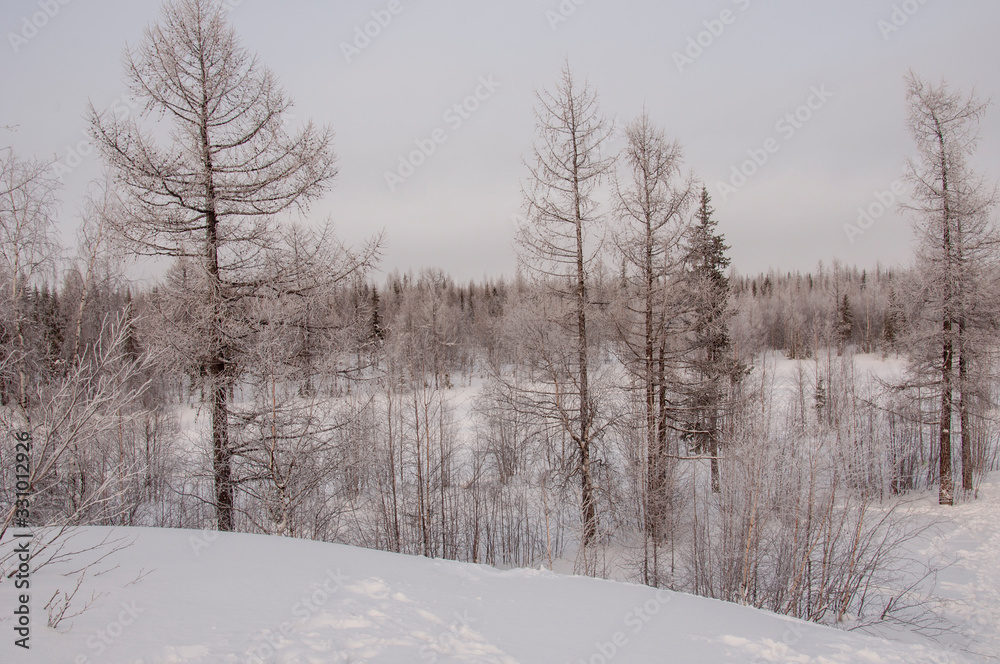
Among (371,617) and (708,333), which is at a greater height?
(708,333)

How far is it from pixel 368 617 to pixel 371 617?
28 mm

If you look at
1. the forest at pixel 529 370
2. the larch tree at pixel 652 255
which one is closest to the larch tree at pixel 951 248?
the forest at pixel 529 370

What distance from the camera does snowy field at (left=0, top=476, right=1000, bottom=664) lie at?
327 centimetres

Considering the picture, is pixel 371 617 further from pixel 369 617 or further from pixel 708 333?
pixel 708 333

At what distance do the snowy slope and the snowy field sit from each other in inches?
0.7

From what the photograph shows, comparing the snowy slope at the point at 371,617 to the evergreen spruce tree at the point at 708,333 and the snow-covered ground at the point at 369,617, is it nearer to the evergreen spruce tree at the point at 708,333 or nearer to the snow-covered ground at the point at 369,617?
the snow-covered ground at the point at 369,617

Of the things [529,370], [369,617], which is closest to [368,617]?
[369,617]

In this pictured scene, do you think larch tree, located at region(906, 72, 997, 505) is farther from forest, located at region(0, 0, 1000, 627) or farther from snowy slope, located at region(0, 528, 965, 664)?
snowy slope, located at region(0, 528, 965, 664)

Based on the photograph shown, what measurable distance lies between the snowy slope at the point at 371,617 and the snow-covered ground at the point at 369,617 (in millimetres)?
16

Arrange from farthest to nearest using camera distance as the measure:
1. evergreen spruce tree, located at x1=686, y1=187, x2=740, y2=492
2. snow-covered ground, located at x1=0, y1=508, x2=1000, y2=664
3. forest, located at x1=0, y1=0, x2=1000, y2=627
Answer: evergreen spruce tree, located at x1=686, y1=187, x2=740, y2=492, forest, located at x1=0, y1=0, x2=1000, y2=627, snow-covered ground, located at x1=0, y1=508, x2=1000, y2=664

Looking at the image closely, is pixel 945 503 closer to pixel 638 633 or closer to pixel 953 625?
pixel 953 625

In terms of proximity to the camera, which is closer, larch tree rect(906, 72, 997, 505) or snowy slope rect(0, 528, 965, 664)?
snowy slope rect(0, 528, 965, 664)

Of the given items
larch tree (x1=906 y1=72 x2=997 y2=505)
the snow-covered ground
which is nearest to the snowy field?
the snow-covered ground

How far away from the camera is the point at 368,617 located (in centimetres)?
423
